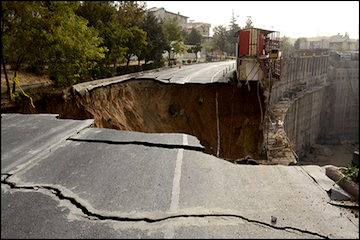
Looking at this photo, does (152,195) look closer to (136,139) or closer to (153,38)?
(136,139)

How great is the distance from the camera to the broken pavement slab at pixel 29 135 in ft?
21.2

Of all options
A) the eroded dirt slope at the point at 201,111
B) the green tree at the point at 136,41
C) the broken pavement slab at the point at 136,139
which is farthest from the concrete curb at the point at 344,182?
the green tree at the point at 136,41

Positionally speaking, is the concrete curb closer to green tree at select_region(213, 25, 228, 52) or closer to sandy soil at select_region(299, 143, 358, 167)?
sandy soil at select_region(299, 143, 358, 167)

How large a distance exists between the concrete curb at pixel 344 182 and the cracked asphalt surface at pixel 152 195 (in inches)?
4.6

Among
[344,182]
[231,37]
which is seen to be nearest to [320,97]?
[231,37]

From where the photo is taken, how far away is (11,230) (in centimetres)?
414

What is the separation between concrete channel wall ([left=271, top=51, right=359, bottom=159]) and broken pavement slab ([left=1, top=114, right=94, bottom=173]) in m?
24.4

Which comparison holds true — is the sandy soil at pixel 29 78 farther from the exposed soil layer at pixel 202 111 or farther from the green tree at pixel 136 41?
the green tree at pixel 136 41

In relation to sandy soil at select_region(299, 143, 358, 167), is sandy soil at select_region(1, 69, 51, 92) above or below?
above

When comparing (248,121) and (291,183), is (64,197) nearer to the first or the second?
(291,183)

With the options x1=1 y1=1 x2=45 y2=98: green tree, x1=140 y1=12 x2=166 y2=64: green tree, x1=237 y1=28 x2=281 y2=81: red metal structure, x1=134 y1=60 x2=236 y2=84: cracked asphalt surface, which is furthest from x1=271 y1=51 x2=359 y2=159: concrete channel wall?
x1=1 y1=1 x2=45 y2=98: green tree

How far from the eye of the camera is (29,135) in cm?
784

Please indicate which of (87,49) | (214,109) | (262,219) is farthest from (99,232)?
(214,109)

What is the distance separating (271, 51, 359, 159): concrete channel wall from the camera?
33375mm
